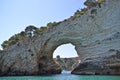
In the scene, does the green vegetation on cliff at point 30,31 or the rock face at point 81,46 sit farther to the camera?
the green vegetation on cliff at point 30,31

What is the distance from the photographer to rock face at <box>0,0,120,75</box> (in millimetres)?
43031

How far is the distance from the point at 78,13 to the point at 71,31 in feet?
14.7

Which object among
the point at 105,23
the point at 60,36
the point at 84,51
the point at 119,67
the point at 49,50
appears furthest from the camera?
the point at 49,50

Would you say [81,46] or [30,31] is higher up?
[30,31]

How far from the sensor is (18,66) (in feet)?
175

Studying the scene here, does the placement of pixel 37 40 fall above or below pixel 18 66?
above

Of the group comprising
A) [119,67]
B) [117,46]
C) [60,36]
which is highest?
[60,36]

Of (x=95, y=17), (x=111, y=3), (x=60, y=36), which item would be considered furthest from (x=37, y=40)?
(x=111, y=3)

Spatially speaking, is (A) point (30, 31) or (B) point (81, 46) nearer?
(B) point (81, 46)

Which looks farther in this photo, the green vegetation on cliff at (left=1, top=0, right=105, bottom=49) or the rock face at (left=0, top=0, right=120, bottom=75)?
the green vegetation on cliff at (left=1, top=0, right=105, bottom=49)

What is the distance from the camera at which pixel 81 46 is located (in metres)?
48.6

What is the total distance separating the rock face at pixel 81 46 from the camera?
43.0 m

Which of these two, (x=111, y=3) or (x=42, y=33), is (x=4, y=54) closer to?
(x=42, y=33)

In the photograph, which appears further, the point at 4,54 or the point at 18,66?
the point at 4,54
